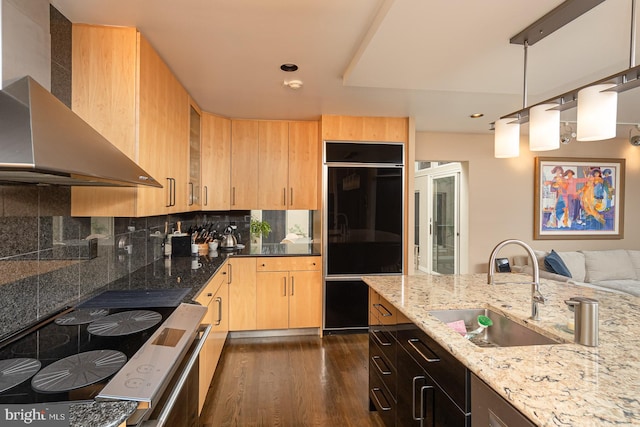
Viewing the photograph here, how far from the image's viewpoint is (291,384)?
2.78 meters

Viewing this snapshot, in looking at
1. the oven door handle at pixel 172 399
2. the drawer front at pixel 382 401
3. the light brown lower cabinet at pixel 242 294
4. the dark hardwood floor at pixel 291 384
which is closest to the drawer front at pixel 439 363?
the drawer front at pixel 382 401

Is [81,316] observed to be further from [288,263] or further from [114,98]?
[288,263]

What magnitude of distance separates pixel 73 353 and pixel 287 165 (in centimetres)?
314

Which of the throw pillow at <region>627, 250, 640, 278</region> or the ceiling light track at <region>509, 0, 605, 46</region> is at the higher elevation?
the ceiling light track at <region>509, 0, 605, 46</region>

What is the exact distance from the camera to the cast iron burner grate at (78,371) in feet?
3.24

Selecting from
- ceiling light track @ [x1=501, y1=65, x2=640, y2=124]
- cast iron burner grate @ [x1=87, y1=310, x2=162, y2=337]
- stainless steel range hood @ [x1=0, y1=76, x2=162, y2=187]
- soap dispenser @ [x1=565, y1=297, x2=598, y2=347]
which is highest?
ceiling light track @ [x1=501, y1=65, x2=640, y2=124]

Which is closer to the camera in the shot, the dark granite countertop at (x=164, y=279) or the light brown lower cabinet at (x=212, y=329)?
the dark granite countertop at (x=164, y=279)

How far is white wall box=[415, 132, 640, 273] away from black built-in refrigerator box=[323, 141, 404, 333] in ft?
3.50

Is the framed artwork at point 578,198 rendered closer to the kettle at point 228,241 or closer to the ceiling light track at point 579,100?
the ceiling light track at point 579,100

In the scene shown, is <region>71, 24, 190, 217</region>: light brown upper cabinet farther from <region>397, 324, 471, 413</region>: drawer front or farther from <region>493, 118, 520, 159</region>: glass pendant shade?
<region>493, 118, 520, 159</region>: glass pendant shade

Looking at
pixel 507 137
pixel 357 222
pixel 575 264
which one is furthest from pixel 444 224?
pixel 507 137

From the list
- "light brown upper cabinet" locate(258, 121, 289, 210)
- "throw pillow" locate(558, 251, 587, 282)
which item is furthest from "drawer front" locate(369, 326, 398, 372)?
"throw pillow" locate(558, 251, 587, 282)

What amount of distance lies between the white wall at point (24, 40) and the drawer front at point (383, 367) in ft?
6.82

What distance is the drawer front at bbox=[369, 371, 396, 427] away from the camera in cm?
200
